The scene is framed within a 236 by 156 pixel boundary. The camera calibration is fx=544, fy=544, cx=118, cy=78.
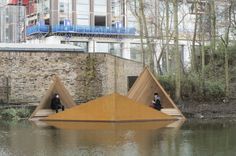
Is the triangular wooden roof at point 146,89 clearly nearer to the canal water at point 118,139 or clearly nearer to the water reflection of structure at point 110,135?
the water reflection of structure at point 110,135

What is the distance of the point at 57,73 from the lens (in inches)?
1320

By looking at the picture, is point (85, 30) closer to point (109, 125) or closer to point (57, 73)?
point (57, 73)

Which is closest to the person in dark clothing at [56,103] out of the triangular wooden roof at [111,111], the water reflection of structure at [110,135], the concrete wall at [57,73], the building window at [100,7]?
the triangular wooden roof at [111,111]

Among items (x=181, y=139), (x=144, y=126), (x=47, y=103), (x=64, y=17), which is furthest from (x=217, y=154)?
(x=64, y=17)

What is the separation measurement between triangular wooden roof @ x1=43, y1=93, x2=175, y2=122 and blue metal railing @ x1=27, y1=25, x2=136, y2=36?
43.3 meters

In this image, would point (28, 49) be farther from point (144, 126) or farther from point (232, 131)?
point (232, 131)

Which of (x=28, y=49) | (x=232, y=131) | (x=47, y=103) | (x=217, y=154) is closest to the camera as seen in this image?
(x=217, y=154)

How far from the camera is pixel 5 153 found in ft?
45.3

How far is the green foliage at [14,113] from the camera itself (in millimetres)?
27203

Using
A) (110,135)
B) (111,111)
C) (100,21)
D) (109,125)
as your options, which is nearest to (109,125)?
(109,125)

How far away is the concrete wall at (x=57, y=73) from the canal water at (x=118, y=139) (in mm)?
8557

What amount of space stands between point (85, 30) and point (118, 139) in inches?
2087

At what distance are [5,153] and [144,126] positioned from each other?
9296 millimetres

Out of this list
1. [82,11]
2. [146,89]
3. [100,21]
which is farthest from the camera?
[100,21]
